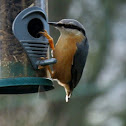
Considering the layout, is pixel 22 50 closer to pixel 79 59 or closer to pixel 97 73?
pixel 79 59

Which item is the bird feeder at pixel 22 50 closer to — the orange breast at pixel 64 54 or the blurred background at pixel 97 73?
the orange breast at pixel 64 54

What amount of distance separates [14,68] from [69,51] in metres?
0.76

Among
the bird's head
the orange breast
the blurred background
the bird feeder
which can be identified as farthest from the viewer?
the blurred background

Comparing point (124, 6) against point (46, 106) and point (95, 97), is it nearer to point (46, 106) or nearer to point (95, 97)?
point (95, 97)

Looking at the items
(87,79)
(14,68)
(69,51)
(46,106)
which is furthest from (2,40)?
(87,79)

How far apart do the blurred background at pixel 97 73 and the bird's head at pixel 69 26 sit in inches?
177

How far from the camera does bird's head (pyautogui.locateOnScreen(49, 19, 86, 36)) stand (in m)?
7.91

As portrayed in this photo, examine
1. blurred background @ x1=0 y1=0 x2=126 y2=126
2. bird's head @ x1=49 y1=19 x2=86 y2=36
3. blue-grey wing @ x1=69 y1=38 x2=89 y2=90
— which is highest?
bird's head @ x1=49 y1=19 x2=86 y2=36

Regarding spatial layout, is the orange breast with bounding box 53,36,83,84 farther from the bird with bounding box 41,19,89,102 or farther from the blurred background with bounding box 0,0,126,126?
the blurred background with bounding box 0,0,126,126

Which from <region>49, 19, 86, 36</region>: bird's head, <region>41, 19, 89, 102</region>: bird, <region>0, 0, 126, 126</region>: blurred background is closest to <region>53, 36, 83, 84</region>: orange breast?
<region>41, 19, 89, 102</region>: bird

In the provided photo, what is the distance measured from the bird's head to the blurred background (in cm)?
Result: 450

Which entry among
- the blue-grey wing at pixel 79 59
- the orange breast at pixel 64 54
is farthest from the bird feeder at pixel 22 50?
the blue-grey wing at pixel 79 59

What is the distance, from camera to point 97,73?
13.8 m

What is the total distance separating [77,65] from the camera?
8.07 m
